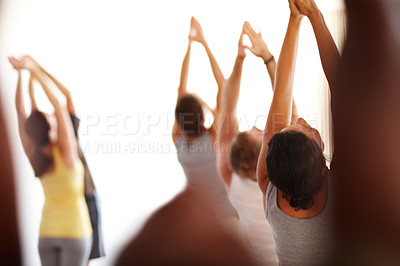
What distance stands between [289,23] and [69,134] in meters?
0.99

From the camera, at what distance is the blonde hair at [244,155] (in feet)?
4.93

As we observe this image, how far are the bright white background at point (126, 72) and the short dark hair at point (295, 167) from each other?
0.27 meters

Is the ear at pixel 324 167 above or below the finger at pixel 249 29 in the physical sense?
below

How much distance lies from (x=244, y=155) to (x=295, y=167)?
12.1 inches

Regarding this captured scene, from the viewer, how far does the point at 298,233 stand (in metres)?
1.32

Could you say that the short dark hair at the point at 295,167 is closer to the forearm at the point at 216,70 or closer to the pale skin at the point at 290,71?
the pale skin at the point at 290,71

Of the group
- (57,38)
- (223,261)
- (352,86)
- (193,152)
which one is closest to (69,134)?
(57,38)

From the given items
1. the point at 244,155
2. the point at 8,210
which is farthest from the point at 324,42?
A: the point at 8,210

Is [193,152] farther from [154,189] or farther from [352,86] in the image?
[352,86]

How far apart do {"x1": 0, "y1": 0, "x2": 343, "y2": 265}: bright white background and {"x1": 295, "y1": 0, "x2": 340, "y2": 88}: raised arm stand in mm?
197

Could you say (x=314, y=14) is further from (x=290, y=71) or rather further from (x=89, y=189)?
(x=89, y=189)

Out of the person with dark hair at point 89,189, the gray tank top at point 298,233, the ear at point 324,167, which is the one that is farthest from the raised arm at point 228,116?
the person with dark hair at point 89,189

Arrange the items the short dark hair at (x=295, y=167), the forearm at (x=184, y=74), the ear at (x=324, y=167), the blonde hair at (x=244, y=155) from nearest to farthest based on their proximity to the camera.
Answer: the short dark hair at (x=295, y=167) → the ear at (x=324, y=167) → the blonde hair at (x=244, y=155) → the forearm at (x=184, y=74)

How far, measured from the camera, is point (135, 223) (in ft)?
5.55
